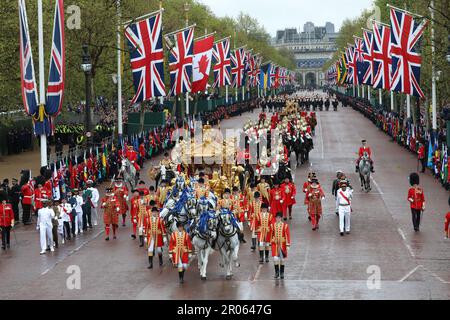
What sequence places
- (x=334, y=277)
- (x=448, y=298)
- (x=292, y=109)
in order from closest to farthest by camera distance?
(x=448, y=298) < (x=334, y=277) < (x=292, y=109)

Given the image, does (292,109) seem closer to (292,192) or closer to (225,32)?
(292,192)

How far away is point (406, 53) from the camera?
126 feet

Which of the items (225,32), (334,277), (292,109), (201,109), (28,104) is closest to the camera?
(334,277)

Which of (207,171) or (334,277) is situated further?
(207,171)

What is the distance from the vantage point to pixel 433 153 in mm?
36906

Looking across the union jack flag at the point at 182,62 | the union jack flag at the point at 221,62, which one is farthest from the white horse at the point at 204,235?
the union jack flag at the point at 221,62

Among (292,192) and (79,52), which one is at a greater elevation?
(79,52)

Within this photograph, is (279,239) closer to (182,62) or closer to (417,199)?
(417,199)

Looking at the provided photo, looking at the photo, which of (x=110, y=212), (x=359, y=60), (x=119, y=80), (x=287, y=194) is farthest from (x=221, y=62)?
(x=110, y=212)

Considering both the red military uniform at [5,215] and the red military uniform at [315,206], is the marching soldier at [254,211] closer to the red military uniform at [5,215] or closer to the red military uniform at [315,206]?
the red military uniform at [315,206]

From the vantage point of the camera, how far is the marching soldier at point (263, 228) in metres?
19.9

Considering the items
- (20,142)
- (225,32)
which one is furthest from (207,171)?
(225,32)

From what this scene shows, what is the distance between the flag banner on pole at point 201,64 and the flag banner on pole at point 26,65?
64.7 ft
